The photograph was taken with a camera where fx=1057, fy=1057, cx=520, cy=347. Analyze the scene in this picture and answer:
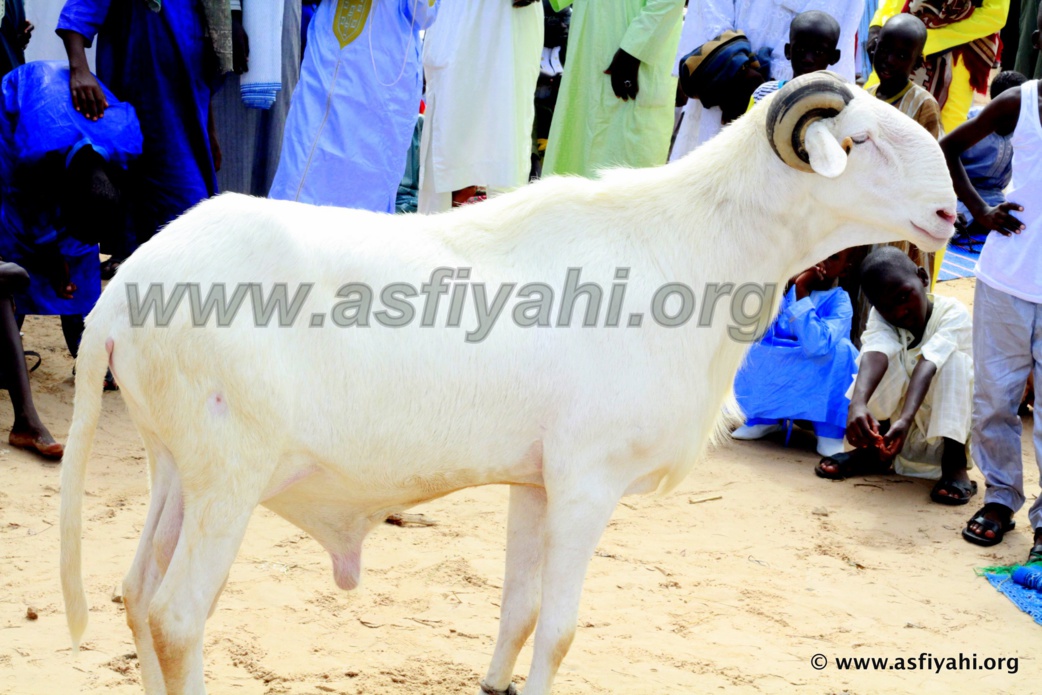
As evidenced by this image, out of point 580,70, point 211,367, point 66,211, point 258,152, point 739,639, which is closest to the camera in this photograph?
point 211,367

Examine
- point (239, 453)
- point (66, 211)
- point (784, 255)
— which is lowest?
point (66, 211)

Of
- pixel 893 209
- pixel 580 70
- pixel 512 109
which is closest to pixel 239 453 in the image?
pixel 893 209

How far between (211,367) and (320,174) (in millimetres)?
3775

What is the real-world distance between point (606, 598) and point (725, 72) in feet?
11.4

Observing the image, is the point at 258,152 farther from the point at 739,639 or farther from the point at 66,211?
the point at 739,639

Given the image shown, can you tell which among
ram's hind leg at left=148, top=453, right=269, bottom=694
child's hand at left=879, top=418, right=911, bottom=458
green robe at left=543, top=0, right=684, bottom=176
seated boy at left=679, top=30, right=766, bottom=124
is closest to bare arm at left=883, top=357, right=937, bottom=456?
child's hand at left=879, top=418, right=911, bottom=458

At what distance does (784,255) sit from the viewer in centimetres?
316

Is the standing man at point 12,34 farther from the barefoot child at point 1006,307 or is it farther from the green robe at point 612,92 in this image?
the barefoot child at point 1006,307

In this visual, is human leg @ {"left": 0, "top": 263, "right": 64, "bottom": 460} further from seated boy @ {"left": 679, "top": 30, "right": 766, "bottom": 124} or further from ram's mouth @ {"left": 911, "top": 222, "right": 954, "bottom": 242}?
ram's mouth @ {"left": 911, "top": 222, "right": 954, "bottom": 242}

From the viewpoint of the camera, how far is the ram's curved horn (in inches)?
115

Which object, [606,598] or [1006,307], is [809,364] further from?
[606,598]

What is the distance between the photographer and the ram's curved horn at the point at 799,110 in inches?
115

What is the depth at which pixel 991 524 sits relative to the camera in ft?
16.4

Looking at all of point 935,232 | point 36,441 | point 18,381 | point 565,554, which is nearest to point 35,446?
point 36,441
